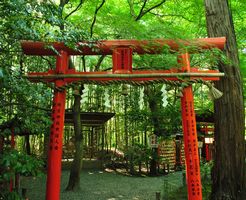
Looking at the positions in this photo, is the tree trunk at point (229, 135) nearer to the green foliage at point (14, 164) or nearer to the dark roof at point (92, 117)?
the green foliage at point (14, 164)

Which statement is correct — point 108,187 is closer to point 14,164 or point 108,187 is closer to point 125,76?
point 125,76

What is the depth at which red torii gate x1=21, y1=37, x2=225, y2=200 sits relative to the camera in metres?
6.47

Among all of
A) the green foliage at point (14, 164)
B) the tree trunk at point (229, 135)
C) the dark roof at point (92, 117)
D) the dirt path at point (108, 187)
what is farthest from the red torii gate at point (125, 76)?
the dark roof at point (92, 117)

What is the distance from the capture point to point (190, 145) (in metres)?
6.61

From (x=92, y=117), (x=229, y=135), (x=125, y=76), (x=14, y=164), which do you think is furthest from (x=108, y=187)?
(x=14, y=164)

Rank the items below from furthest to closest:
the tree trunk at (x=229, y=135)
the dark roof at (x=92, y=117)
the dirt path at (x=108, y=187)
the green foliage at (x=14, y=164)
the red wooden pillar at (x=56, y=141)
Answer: the dark roof at (x=92, y=117) < the dirt path at (x=108, y=187) < the tree trunk at (x=229, y=135) < the red wooden pillar at (x=56, y=141) < the green foliage at (x=14, y=164)

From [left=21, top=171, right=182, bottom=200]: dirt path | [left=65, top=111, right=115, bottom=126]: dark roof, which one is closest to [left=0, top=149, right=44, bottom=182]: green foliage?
[left=21, top=171, right=182, bottom=200]: dirt path

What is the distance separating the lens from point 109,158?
58.1 feet

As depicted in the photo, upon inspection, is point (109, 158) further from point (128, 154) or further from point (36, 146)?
point (36, 146)

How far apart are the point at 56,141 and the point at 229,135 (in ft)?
12.7

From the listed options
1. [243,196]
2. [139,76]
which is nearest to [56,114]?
[139,76]

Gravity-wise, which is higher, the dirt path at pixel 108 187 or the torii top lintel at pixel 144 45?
the torii top lintel at pixel 144 45

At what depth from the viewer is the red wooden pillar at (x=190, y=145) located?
254 inches

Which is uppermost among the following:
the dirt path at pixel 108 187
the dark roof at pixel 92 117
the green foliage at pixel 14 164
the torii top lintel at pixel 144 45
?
the torii top lintel at pixel 144 45
